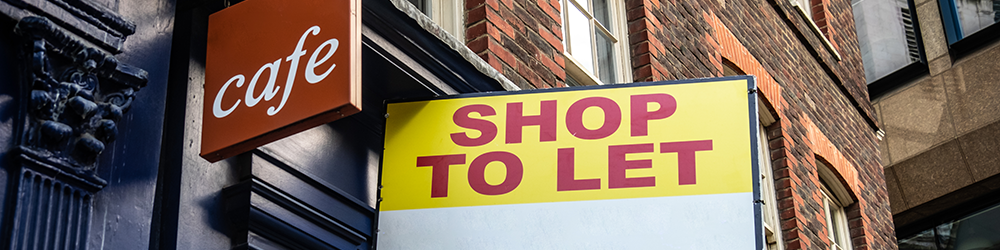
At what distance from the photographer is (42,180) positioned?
2898 millimetres

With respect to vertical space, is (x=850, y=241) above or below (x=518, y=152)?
above

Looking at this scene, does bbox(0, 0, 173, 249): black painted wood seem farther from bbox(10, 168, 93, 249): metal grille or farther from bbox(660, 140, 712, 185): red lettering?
bbox(660, 140, 712, 185): red lettering

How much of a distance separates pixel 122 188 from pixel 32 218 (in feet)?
1.21

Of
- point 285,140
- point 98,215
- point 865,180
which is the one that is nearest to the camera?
point 98,215

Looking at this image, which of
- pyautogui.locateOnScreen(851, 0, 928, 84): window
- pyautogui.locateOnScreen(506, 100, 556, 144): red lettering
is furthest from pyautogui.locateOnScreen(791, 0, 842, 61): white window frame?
pyautogui.locateOnScreen(506, 100, 556, 144): red lettering

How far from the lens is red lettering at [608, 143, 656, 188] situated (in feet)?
12.6

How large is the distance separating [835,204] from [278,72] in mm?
7130

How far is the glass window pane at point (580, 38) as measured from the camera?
236 inches

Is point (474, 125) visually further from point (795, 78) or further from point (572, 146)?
point (795, 78)

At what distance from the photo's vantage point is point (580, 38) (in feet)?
20.0

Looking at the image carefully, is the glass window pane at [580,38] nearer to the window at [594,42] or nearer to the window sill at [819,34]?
the window at [594,42]

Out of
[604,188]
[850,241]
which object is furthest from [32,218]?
[850,241]

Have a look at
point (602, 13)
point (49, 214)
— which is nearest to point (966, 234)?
point (602, 13)

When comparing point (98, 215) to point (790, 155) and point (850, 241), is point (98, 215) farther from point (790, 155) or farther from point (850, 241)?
point (850, 241)
